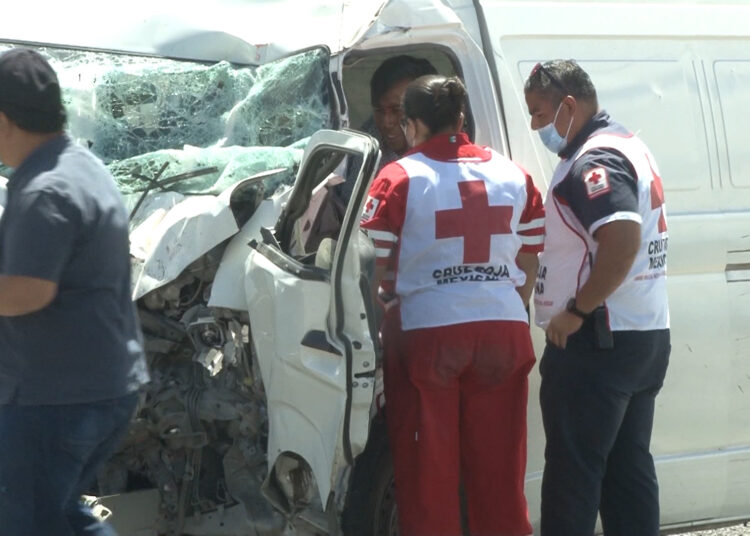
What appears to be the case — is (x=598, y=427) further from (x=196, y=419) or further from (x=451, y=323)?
(x=196, y=419)

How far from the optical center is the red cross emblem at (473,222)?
14.5 ft

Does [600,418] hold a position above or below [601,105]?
below

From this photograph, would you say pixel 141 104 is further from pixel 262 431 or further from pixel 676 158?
pixel 676 158

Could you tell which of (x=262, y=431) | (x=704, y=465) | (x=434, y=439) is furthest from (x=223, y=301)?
(x=704, y=465)

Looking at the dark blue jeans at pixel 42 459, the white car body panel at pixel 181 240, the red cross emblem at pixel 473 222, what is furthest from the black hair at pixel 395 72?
the dark blue jeans at pixel 42 459

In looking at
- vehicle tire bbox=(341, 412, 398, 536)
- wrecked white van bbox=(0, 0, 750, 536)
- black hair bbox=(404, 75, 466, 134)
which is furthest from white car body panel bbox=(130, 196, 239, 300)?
vehicle tire bbox=(341, 412, 398, 536)

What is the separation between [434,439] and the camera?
446 centimetres

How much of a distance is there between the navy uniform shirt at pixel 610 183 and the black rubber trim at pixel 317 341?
3.24 ft

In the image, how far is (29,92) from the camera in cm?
355

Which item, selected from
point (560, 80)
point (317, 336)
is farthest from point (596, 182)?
point (317, 336)

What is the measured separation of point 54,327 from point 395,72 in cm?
236

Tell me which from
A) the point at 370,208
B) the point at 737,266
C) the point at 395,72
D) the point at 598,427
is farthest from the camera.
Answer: the point at 395,72

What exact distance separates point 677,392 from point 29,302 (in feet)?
8.71

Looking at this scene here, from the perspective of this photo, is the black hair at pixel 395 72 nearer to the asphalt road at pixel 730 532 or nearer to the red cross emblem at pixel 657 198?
the red cross emblem at pixel 657 198
